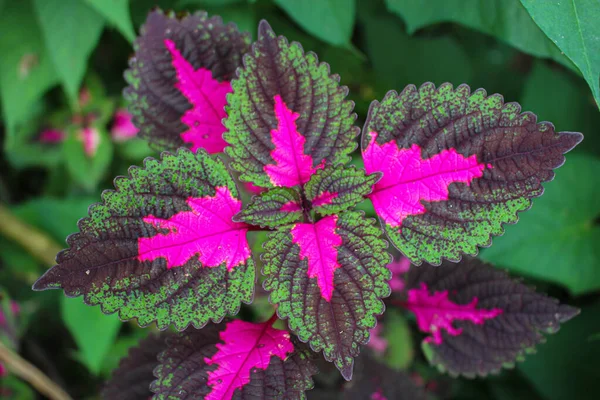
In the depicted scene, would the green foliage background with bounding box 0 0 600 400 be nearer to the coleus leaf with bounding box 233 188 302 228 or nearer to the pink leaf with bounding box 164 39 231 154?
the pink leaf with bounding box 164 39 231 154

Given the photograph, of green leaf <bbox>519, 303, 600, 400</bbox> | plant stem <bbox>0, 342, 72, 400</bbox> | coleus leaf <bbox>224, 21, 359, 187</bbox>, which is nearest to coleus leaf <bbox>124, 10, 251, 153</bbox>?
coleus leaf <bbox>224, 21, 359, 187</bbox>

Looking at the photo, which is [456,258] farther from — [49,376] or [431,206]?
[49,376]

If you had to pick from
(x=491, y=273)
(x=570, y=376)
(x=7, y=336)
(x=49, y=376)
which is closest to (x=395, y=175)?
(x=491, y=273)

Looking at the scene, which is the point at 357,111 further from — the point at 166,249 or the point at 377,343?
the point at 166,249

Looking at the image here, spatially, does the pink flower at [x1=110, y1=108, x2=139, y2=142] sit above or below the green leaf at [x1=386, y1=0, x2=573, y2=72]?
below

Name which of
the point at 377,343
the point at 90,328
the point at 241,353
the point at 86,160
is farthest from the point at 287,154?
the point at 86,160

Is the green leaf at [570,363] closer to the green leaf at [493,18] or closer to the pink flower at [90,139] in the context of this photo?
the green leaf at [493,18]

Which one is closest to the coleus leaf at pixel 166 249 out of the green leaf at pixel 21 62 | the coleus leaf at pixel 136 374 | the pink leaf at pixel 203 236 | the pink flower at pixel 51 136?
the pink leaf at pixel 203 236
